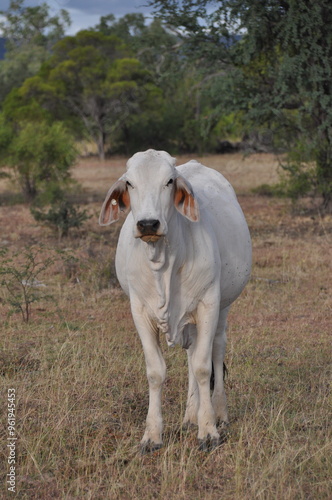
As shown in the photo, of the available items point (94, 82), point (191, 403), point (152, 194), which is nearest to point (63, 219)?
point (191, 403)

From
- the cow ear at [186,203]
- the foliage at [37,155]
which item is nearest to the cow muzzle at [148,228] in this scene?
the cow ear at [186,203]

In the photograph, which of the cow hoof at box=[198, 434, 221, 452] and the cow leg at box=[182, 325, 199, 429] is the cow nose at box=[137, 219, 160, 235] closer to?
the cow leg at box=[182, 325, 199, 429]

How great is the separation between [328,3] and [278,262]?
17.8ft

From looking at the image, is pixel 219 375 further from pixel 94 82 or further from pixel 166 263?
pixel 94 82

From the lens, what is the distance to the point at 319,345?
6477 millimetres

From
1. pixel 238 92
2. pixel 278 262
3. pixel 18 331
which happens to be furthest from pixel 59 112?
pixel 18 331

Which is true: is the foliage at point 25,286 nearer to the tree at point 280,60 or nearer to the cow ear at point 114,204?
the cow ear at point 114,204

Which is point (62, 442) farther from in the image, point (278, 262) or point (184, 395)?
point (278, 262)

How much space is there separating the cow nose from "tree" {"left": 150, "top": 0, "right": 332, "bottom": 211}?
9862 millimetres

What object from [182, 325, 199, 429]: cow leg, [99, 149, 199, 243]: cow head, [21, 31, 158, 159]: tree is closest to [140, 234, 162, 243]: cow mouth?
[99, 149, 199, 243]: cow head

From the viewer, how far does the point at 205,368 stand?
433cm

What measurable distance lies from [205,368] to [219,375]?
0.58 metres

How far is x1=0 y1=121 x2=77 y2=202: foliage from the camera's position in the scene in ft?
56.0

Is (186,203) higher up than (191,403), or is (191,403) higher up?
(186,203)
